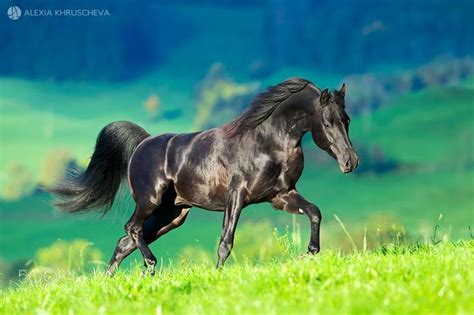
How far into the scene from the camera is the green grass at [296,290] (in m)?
6.50

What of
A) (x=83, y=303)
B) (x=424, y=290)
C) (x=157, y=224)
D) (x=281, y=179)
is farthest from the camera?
(x=157, y=224)

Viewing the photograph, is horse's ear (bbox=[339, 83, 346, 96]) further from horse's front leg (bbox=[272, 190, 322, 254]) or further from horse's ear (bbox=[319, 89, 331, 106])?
horse's front leg (bbox=[272, 190, 322, 254])

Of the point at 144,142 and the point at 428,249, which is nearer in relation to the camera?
the point at 428,249

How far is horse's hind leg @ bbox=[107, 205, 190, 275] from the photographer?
38.1ft

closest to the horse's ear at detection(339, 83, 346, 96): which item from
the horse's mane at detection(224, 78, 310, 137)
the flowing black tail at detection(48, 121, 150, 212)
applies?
the horse's mane at detection(224, 78, 310, 137)

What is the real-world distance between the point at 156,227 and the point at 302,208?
7.88 ft

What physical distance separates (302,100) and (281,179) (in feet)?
3.05

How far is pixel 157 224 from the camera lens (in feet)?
38.3

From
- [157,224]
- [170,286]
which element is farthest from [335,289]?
[157,224]

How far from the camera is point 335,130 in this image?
9898 mm

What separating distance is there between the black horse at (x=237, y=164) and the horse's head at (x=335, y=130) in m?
0.01

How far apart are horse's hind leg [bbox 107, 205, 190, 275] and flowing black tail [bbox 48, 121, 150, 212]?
3.53ft

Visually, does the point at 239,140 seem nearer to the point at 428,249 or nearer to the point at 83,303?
the point at 428,249

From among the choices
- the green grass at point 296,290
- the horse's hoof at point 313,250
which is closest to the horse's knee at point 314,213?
the horse's hoof at point 313,250
